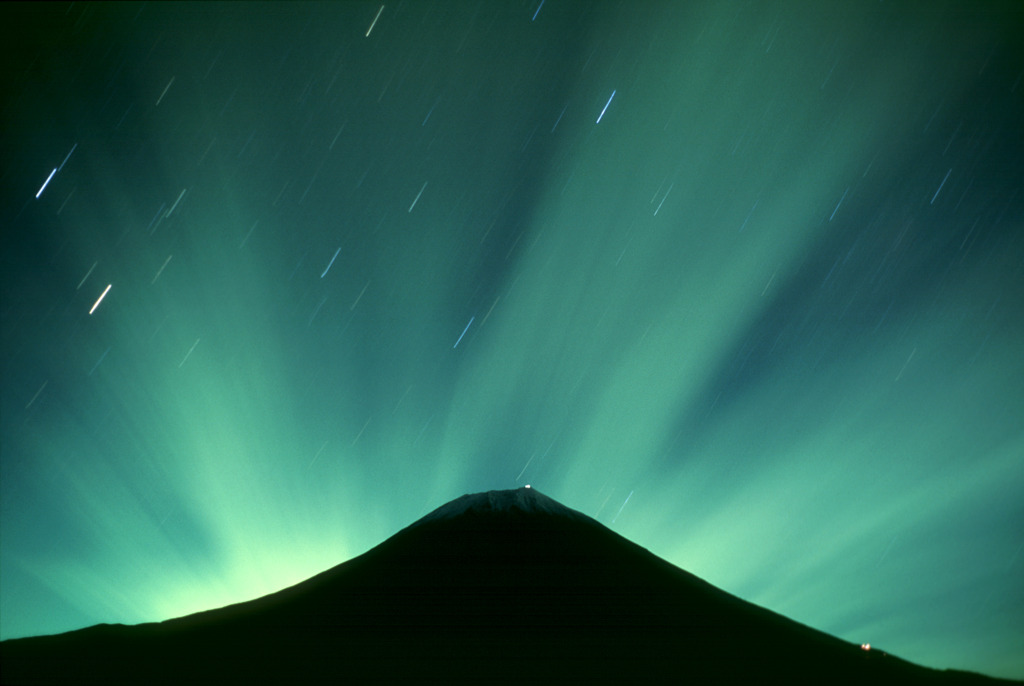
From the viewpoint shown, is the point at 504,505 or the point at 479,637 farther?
the point at 504,505

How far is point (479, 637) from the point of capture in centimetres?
1000

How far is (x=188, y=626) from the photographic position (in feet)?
35.9

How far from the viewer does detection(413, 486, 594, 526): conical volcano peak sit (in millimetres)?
16734

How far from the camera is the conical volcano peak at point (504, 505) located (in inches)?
659

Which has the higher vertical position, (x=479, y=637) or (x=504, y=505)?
(x=504, y=505)

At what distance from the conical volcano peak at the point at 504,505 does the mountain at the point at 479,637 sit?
2.32 metres

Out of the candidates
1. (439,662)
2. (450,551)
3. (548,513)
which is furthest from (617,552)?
(439,662)

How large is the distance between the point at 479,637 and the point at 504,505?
7.11 m

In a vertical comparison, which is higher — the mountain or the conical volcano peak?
the conical volcano peak

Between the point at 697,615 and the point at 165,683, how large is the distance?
34.2 feet

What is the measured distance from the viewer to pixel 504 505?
17.1m

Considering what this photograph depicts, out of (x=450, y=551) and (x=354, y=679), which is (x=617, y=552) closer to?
(x=450, y=551)

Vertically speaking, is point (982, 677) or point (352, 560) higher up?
point (352, 560)

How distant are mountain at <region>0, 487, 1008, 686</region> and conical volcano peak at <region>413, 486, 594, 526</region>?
2.32 m
